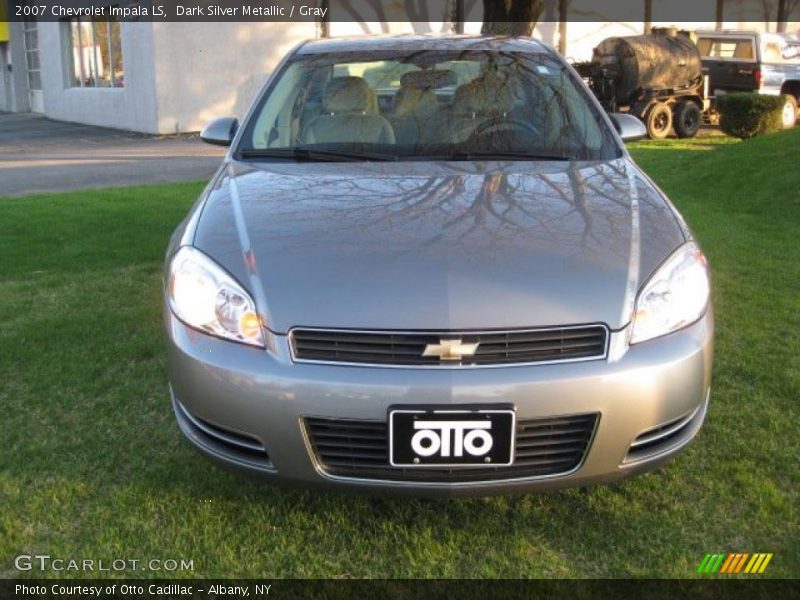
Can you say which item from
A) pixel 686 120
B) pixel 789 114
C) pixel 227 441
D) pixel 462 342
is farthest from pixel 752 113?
pixel 227 441

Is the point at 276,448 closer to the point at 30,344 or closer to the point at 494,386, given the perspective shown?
the point at 494,386

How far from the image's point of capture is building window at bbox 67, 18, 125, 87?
2131cm

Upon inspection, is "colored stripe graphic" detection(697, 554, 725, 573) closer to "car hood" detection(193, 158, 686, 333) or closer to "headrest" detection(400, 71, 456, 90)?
"car hood" detection(193, 158, 686, 333)

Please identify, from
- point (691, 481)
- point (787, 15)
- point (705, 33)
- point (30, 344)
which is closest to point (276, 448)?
point (691, 481)

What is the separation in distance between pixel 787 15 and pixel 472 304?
3205 cm

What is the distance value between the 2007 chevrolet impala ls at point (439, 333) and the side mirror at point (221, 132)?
117 cm

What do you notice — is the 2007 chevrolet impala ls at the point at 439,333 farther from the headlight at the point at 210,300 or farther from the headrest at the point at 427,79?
the headrest at the point at 427,79

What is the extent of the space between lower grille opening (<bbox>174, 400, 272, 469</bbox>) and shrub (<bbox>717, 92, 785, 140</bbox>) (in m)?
13.9

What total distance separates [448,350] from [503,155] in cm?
138

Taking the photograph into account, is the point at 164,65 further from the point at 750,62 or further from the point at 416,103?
the point at 416,103

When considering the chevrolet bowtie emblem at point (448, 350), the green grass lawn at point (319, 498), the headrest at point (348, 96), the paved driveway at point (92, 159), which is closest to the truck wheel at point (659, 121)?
the paved driveway at point (92, 159)

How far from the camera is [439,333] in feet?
7.72

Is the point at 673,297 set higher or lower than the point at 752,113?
higher

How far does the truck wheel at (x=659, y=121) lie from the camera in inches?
641
